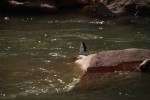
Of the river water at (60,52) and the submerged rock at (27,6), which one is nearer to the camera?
the river water at (60,52)

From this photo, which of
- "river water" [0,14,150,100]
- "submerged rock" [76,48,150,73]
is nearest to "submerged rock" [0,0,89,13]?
"river water" [0,14,150,100]

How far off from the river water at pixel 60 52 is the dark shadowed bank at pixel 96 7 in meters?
1.03

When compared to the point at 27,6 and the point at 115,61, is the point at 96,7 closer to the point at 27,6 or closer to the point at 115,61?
the point at 27,6

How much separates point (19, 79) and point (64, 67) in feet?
6.01

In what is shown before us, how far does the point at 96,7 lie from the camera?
82.7 ft

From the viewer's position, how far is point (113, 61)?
42.5 ft

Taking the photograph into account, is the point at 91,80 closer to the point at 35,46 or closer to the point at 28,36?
the point at 35,46

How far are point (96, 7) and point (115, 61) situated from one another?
12597 millimetres

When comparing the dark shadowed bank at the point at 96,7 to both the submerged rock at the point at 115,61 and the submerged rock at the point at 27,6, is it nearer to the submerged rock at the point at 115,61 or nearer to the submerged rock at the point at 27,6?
the submerged rock at the point at 27,6

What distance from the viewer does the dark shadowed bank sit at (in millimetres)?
24344

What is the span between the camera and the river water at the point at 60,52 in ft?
36.6

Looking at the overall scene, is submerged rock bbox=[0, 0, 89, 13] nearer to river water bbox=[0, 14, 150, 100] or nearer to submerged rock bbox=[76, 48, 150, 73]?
river water bbox=[0, 14, 150, 100]

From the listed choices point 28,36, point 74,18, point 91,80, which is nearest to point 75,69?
point 91,80

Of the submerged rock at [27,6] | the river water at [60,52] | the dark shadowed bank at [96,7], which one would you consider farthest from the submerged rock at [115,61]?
the submerged rock at [27,6]
